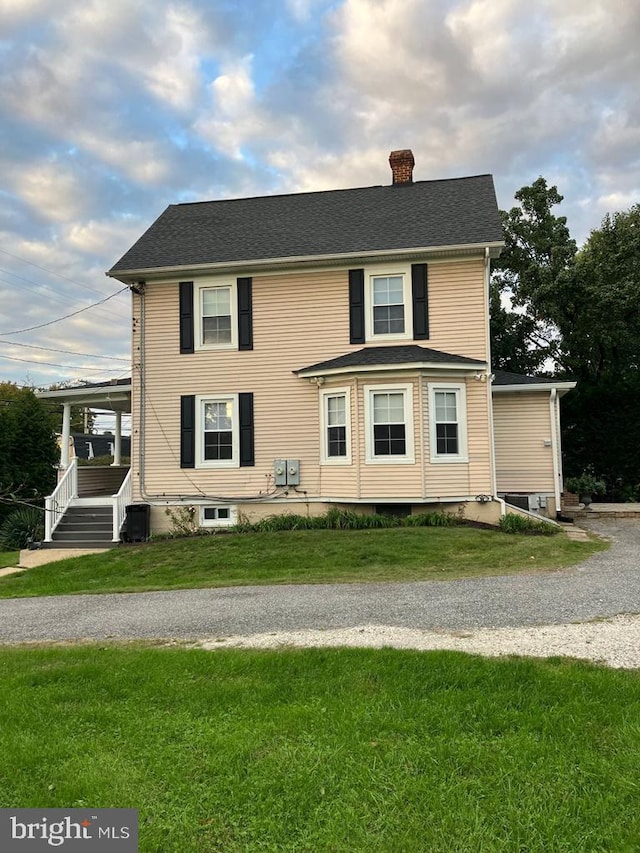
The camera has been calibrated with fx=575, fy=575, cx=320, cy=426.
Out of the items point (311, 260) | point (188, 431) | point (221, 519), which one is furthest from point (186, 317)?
point (221, 519)

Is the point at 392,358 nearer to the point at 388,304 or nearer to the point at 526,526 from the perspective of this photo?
the point at 388,304

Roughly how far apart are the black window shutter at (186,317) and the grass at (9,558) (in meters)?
6.12

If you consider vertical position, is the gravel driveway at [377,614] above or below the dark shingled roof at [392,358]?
below

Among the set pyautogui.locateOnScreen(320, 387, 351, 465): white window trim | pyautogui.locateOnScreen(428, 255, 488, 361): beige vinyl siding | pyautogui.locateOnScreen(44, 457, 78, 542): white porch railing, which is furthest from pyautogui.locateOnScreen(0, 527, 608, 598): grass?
pyautogui.locateOnScreen(428, 255, 488, 361): beige vinyl siding

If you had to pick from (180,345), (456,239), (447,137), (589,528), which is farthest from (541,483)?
(447,137)

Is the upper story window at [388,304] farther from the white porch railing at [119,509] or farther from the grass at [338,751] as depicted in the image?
the grass at [338,751]

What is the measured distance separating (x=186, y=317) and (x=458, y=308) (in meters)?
6.70

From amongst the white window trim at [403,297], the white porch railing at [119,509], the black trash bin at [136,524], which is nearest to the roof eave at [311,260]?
the white window trim at [403,297]

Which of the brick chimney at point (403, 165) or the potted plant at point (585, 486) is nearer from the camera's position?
the brick chimney at point (403, 165)

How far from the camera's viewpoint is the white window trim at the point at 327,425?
519 inches

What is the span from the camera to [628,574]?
819 centimetres

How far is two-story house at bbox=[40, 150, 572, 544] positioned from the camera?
42.3ft

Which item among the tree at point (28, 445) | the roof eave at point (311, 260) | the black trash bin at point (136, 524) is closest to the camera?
the roof eave at point (311, 260)

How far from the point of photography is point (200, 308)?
47.8 feet
